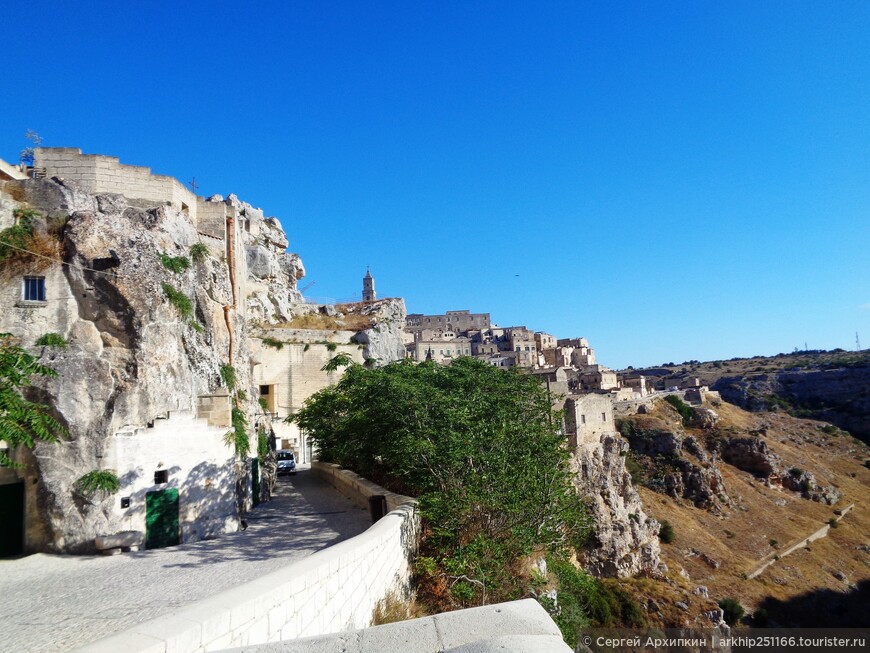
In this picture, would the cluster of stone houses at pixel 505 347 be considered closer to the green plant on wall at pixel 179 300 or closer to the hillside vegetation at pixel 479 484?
the hillside vegetation at pixel 479 484

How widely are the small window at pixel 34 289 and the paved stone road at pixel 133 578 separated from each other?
5.82 metres

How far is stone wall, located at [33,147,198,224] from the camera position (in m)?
17.4

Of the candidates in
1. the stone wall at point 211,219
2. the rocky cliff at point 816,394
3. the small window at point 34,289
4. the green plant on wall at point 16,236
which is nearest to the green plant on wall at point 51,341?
the small window at point 34,289

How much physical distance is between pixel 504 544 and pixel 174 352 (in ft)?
31.0

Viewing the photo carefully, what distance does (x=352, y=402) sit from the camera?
18766 mm

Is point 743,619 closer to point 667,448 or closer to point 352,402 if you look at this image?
point 667,448

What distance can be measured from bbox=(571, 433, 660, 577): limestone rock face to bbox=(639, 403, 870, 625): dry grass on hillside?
3352mm

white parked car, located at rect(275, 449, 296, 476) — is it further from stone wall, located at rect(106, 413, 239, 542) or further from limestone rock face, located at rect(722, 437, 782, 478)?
limestone rock face, located at rect(722, 437, 782, 478)

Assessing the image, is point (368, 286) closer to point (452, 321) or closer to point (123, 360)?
point (452, 321)

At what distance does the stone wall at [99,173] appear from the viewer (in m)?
17.4

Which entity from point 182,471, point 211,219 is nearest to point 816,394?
point 211,219

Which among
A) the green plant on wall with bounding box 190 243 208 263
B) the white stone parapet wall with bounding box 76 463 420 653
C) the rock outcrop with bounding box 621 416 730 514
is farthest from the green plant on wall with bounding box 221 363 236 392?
the rock outcrop with bounding box 621 416 730 514

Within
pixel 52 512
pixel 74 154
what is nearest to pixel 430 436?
pixel 52 512

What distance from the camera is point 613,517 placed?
33.9 meters
